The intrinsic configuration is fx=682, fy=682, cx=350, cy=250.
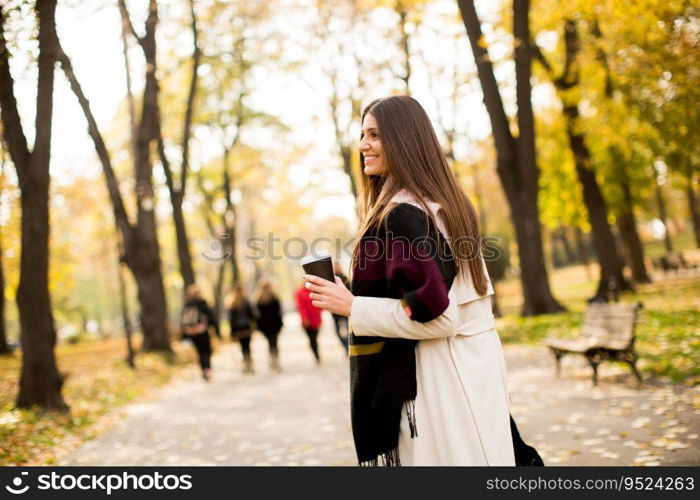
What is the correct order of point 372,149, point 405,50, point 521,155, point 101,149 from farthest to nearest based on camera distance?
1. point 405,50
2. point 101,149
3. point 521,155
4. point 372,149

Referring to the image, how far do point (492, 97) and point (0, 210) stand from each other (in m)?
15.6

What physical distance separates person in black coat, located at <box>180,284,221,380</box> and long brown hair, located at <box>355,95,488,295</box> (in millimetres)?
11944

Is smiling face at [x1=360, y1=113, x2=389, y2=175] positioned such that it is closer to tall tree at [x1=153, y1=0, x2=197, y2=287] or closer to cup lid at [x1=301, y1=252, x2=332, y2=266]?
cup lid at [x1=301, y1=252, x2=332, y2=266]

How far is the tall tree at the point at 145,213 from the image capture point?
16.7m

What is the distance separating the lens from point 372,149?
2750 mm

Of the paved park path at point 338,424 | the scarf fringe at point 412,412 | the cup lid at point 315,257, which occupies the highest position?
the cup lid at point 315,257

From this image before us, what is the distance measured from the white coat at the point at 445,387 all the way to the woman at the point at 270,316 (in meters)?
13.0

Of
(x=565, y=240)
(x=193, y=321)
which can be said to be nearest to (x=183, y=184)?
(x=193, y=321)

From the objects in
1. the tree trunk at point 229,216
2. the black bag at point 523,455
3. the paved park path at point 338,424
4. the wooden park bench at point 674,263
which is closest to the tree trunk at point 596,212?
the wooden park bench at point 674,263

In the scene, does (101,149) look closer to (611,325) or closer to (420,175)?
(611,325)

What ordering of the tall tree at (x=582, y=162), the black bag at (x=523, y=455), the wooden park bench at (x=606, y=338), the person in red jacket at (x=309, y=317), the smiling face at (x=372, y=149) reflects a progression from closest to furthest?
the smiling face at (x=372, y=149), the black bag at (x=523, y=455), the wooden park bench at (x=606, y=338), the person in red jacket at (x=309, y=317), the tall tree at (x=582, y=162)

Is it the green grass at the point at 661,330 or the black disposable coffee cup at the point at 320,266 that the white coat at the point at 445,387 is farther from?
the green grass at the point at 661,330

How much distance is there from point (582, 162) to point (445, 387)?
63.5ft
